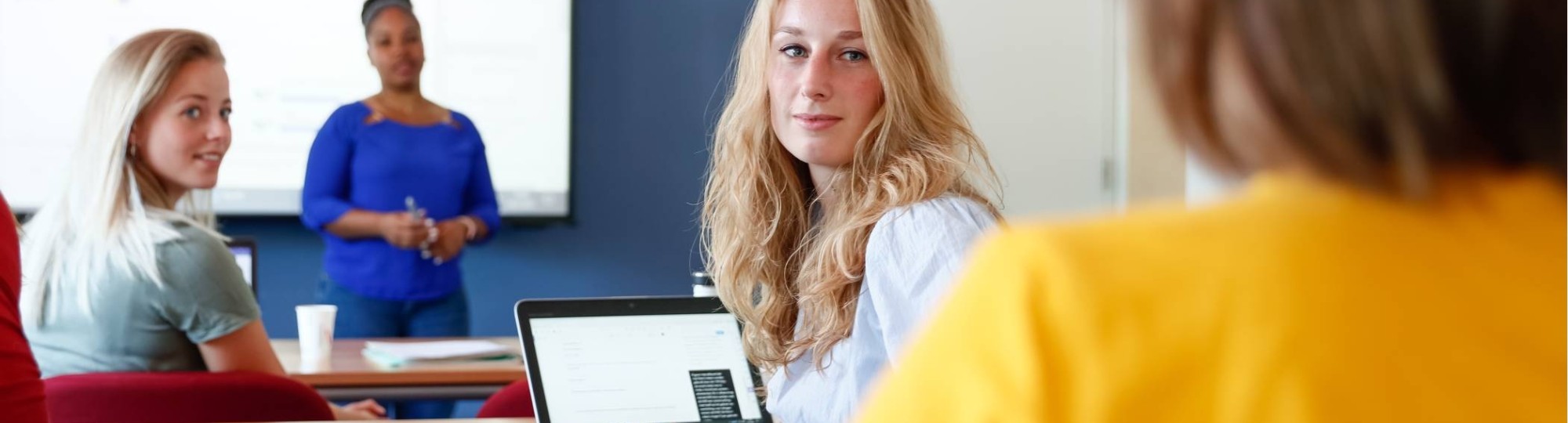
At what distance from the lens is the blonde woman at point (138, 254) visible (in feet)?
7.13

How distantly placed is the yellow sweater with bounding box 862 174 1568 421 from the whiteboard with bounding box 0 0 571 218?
4262mm

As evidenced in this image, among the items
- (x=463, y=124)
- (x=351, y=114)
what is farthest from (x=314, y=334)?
(x=463, y=124)

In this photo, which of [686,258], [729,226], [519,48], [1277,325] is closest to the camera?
[1277,325]

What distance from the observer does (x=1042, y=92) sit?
470 centimetres

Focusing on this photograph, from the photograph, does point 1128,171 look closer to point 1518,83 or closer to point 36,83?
point 36,83

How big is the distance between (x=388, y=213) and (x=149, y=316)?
1570 millimetres

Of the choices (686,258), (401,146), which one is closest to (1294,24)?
(401,146)

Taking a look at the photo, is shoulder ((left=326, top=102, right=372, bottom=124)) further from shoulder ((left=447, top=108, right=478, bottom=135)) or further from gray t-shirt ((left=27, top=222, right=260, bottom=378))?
gray t-shirt ((left=27, top=222, right=260, bottom=378))

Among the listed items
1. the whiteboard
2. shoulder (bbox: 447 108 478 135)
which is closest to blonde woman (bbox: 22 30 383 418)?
shoulder (bbox: 447 108 478 135)

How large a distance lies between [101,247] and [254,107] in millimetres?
2288

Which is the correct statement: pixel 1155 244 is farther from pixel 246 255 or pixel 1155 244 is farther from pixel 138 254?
pixel 246 255

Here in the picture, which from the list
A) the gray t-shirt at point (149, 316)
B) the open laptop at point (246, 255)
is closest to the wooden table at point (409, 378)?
the gray t-shirt at point (149, 316)

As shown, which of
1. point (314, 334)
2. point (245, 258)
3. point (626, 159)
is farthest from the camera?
point (626, 159)

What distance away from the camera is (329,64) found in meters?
4.41
